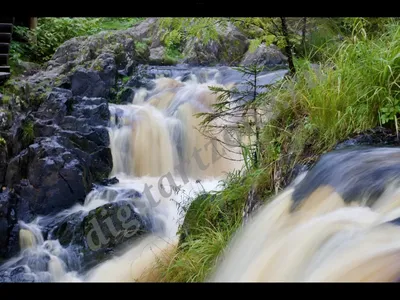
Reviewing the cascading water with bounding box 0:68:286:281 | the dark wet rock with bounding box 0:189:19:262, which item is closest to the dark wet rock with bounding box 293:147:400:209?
the cascading water with bounding box 0:68:286:281

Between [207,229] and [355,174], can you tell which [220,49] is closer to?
[207,229]

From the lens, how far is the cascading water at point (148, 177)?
223cm

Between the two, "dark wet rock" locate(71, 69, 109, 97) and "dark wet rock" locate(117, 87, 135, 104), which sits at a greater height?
"dark wet rock" locate(71, 69, 109, 97)

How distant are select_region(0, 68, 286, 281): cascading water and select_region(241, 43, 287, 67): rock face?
0.32 feet

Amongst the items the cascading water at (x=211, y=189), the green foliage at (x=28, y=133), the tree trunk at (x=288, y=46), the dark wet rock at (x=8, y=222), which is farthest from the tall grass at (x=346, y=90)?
the dark wet rock at (x=8, y=222)

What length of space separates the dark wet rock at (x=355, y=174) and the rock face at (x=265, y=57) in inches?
34.7

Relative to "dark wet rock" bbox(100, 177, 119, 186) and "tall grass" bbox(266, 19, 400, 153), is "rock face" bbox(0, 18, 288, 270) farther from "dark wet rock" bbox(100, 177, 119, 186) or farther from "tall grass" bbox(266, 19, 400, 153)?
"tall grass" bbox(266, 19, 400, 153)

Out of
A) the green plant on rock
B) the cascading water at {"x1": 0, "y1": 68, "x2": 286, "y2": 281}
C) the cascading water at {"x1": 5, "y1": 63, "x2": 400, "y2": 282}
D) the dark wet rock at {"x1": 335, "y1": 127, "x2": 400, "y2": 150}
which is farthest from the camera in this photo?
the green plant on rock

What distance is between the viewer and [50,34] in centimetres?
234

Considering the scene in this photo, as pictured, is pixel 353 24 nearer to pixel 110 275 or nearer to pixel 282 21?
pixel 282 21

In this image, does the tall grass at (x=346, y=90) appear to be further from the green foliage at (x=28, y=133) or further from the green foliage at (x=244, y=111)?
the green foliage at (x=28, y=133)

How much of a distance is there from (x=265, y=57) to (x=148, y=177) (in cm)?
98

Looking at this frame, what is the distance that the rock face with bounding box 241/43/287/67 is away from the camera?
103 inches
